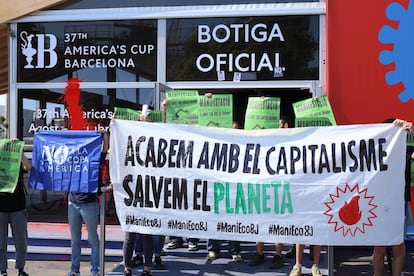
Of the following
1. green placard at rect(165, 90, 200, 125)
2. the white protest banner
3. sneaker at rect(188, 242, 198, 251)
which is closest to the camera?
the white protest banner

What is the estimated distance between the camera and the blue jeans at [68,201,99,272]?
5418 millimetres

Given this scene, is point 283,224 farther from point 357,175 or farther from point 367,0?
point 367,0

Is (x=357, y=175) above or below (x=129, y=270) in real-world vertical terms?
above

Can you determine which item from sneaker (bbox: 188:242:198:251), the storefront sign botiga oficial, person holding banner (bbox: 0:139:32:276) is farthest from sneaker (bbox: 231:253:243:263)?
the storefront sign botiga oficial

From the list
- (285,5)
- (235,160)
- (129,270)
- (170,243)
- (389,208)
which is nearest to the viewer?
(389,208)

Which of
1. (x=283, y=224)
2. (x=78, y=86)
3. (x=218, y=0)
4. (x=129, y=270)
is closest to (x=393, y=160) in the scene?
(x=283, y=224)

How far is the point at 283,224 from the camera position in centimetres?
495

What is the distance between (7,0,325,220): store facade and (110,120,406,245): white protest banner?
102 inches

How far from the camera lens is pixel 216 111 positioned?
18.8ft

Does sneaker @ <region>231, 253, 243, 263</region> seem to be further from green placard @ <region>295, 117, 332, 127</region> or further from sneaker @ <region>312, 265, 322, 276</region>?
green placard @ <region>295, 117, 332, 127</region>

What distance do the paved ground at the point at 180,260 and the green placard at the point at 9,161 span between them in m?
1.36

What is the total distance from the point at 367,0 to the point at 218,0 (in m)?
2.25

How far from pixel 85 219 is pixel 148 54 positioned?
3.41 m

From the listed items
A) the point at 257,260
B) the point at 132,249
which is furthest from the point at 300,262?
the point at 132,249
